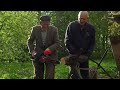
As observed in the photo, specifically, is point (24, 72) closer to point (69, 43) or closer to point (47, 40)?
point (47, 40)

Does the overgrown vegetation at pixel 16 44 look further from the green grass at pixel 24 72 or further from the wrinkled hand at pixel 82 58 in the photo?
the wrinkled hand at pixel 82 58

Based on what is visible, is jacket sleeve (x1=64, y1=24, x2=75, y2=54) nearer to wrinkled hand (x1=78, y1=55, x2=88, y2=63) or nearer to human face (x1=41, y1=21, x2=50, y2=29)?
wrinkled hand (x1=78, y1=55, x2=88, y2=63)

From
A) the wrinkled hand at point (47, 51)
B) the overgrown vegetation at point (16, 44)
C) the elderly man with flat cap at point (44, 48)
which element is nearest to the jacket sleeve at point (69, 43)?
the elderly man with flat cap at point (44, 48)

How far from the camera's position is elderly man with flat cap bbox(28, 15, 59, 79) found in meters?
5.68

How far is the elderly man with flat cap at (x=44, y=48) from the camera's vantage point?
5.68m

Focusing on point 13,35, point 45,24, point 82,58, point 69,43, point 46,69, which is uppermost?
point 45,24

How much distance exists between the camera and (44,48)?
19.4 ft

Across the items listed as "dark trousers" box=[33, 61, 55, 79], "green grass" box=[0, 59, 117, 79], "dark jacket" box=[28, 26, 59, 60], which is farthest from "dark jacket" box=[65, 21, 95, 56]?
"green grass" box=[0, 59, 117, 79]

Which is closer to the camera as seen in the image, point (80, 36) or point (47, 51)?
point (47, 51)

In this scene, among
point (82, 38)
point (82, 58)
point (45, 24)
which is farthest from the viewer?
point (82, 38)

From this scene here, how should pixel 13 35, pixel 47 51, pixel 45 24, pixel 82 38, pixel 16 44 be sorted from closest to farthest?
1. pixel 47 51
2. pixel 45 24
3. pixel 82 38
4. pixel 13 35
5. pixel 16 44

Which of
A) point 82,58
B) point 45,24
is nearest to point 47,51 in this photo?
point 45,24

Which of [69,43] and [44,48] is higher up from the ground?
[69,43]
